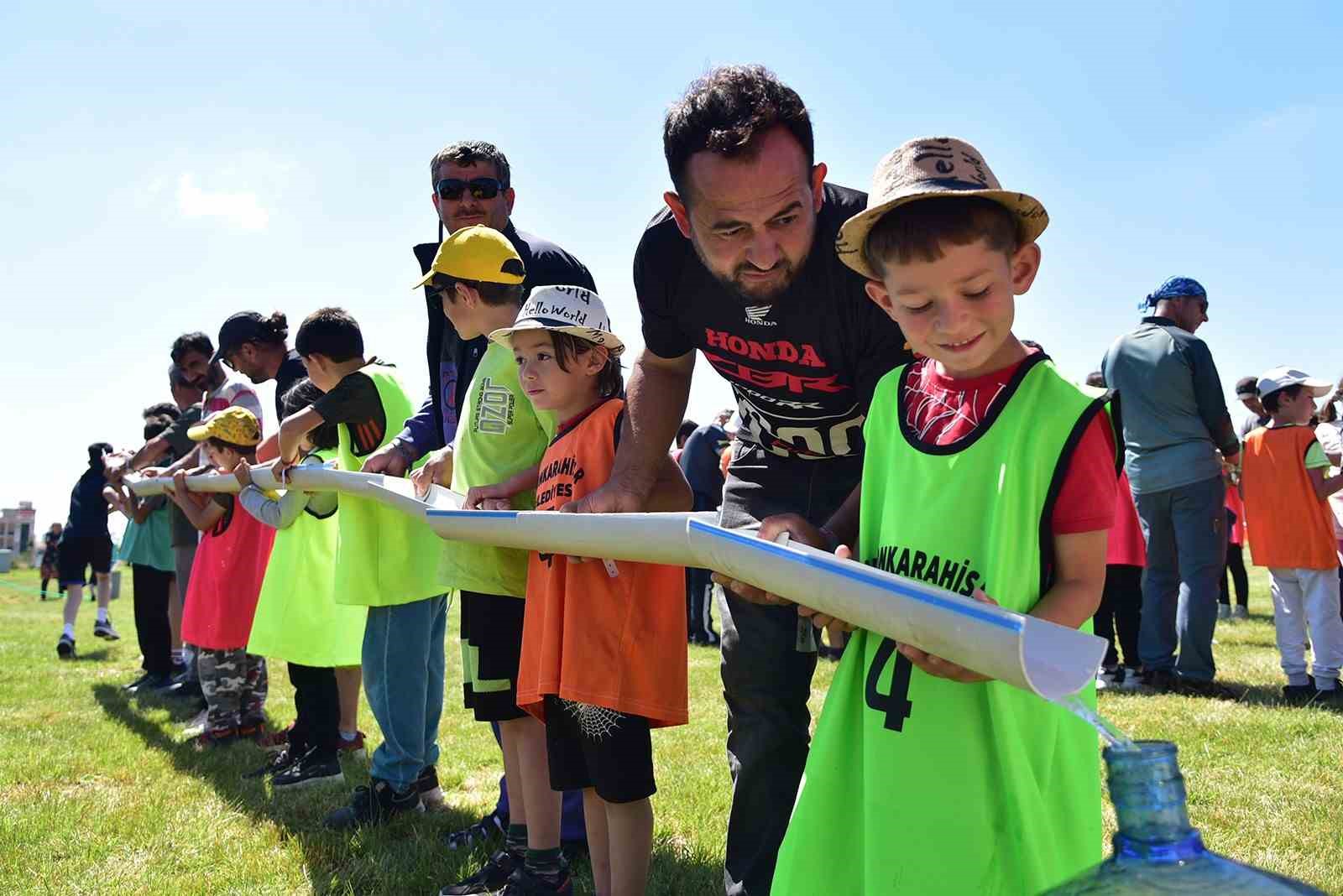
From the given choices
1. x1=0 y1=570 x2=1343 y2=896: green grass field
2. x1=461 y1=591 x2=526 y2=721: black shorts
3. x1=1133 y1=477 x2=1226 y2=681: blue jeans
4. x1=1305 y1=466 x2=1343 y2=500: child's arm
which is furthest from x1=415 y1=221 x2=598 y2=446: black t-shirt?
x1=1305 y1=466 x2=1343 y2=500: child's arm

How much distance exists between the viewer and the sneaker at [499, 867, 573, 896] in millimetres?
3150

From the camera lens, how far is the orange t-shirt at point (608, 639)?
278cm

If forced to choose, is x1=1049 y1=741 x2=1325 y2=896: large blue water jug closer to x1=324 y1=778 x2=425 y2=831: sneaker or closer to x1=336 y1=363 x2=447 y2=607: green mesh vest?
x1=336 y1=363 x2=447 y2=607: green mesh vest

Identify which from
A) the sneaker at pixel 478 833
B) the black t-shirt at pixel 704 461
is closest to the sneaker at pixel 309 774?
the sneaker at pixel 478 833

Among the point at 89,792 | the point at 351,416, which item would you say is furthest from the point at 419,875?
the point at 89,792

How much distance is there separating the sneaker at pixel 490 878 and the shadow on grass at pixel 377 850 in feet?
0.45

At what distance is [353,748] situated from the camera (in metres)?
5.66

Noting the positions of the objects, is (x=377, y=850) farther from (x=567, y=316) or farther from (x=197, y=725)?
(x=197, y=725)

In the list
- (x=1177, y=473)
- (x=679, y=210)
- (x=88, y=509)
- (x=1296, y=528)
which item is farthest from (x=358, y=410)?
(x=88, y=509)

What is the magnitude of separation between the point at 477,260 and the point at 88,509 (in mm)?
10419

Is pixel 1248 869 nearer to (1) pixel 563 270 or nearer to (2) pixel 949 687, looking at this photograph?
(2) pixel 949 687

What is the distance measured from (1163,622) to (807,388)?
5.33m

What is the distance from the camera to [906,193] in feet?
5.78

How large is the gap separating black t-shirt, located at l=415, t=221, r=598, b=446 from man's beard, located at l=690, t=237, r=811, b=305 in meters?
1.34
